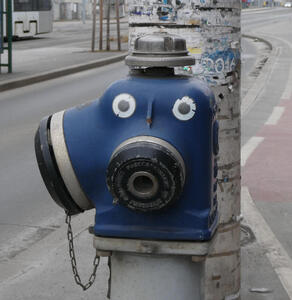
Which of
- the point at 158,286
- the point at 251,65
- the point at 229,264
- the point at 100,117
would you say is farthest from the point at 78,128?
the point at 251,65

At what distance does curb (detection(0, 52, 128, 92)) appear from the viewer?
18156 millimetres

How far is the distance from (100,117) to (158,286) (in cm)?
60

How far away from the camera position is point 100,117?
9.02 ft

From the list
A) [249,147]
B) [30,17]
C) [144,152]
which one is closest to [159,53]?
[144,152]

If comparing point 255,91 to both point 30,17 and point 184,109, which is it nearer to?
point 184,109

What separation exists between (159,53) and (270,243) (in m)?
3.80

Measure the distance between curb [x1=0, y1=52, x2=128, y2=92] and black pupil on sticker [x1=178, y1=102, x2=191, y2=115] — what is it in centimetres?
1540

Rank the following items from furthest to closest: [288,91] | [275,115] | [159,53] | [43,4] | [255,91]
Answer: [43,4] < [288,91] < [255,91] < [275,115] < [159,53]

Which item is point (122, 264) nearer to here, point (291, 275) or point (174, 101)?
point (174, 101)

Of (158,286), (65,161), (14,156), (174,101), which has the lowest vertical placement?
(14,156)

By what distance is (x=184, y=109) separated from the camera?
104 inches

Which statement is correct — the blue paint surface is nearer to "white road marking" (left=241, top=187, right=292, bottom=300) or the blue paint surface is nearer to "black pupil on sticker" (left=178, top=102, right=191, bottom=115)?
"black pupil on sticker" (left=178, top=102, right=191, bottom=115)

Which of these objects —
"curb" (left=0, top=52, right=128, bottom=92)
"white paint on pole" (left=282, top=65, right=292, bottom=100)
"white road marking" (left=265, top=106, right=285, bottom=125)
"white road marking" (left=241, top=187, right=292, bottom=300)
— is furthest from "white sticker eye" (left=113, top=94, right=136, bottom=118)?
"curb" (left=0, top=52, right=128, bottom=92)

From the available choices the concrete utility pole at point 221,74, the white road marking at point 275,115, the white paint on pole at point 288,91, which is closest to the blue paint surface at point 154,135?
the concrete utility pole at point 221,74
